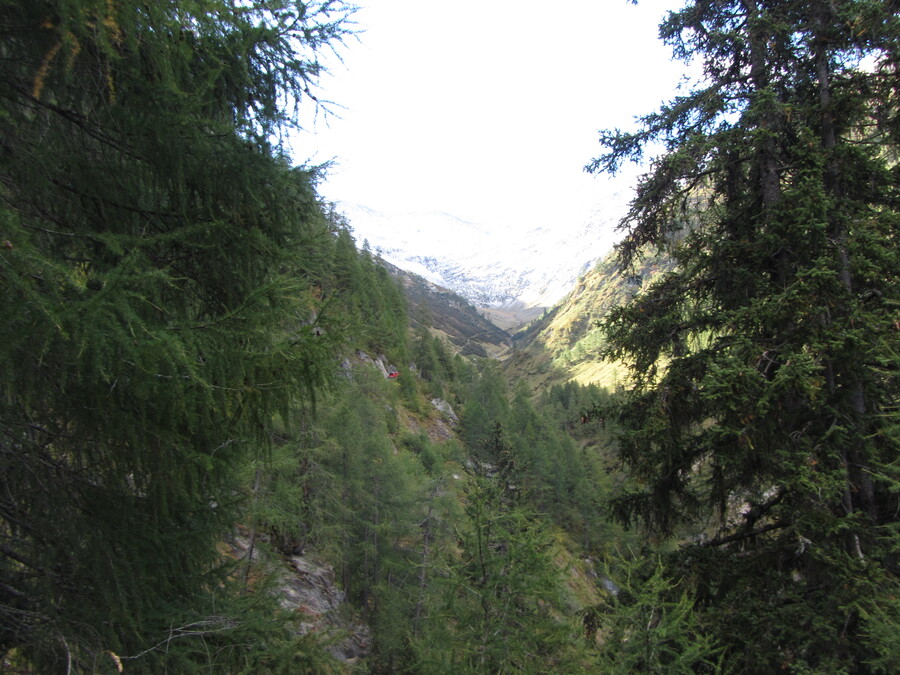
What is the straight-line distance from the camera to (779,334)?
182 inches

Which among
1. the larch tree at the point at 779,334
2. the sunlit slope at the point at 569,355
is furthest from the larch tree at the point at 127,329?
the sunlit slope at the point at 569,355

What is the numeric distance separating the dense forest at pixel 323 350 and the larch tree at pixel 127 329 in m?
0.02

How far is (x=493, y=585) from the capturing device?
6.25 meters

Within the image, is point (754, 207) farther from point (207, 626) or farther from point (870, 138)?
point (207, 626)

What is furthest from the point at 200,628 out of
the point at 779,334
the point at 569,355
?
the point at 569,355

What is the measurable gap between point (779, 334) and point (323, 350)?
181 inches

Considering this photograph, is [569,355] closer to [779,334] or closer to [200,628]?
[779,334]

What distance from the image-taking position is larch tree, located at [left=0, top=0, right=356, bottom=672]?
2457 mm

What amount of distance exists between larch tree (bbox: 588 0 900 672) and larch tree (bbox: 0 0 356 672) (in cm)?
428

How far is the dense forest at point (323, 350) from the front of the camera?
2.75 metres

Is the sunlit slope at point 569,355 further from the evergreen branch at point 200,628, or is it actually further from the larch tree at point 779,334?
the evergreen branch at point 200,628

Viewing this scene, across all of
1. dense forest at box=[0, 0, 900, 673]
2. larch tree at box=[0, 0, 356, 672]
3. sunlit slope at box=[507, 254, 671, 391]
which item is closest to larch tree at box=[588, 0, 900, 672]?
dense forest at box=[0, 0, 900, 673]

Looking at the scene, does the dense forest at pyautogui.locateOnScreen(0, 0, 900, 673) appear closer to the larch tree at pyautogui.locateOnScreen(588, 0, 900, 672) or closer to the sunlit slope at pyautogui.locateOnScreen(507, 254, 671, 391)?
the larch tree at pyautogui.locateOnScreen(588, 0, 900, 672)

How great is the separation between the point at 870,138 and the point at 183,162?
6808mm
